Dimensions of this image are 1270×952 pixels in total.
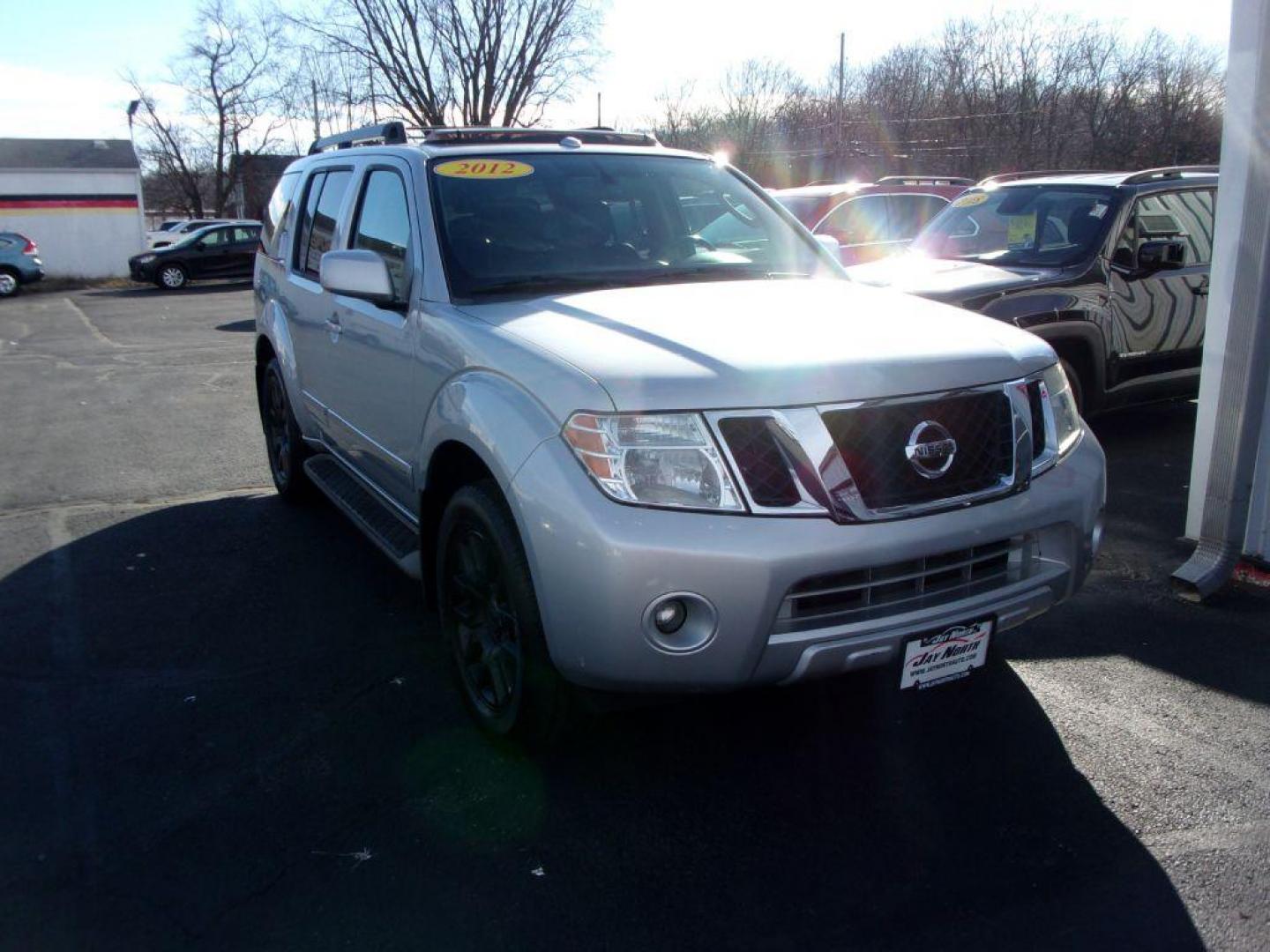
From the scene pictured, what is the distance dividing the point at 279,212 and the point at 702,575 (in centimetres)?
460

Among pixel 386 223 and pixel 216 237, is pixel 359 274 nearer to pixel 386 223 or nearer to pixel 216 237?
pixel 386 223

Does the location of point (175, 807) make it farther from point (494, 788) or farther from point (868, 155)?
point (868, 155)

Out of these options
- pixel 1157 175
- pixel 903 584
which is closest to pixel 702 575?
pixel 903 584

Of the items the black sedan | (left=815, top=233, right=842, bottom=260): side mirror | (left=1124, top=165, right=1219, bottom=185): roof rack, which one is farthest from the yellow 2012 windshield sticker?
the black sedan

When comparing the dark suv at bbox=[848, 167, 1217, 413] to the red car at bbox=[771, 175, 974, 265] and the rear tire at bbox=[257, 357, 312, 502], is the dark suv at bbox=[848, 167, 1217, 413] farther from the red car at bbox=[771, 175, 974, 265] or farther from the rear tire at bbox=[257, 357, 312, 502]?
the red car at bbox=[771, 175, 974, 265]

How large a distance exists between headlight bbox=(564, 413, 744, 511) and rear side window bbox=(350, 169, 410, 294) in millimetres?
1592

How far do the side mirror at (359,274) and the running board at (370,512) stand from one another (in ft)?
3.05

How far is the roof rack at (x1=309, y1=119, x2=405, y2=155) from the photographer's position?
5105 mm

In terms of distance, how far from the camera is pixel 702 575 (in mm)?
2787

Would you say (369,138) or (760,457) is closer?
(760,457)

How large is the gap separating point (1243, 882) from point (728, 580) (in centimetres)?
156

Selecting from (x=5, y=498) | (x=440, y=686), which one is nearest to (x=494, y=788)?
(x=440, y=686)

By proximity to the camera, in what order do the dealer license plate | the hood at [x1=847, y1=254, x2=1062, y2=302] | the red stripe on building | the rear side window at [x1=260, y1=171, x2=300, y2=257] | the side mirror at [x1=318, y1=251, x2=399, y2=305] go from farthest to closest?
the red stripe on building, the hood at [x1=847, y1=254, x2=1062, y2=302], the rear side window at [x1=260, y1=171, x2=300, y2=257], the side mirror at [x1=318, y1=251, x2=399, y2=305], the dealer license plate

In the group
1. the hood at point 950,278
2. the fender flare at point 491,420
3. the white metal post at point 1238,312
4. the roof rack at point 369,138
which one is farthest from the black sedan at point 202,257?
the fender flare at point 491,420
